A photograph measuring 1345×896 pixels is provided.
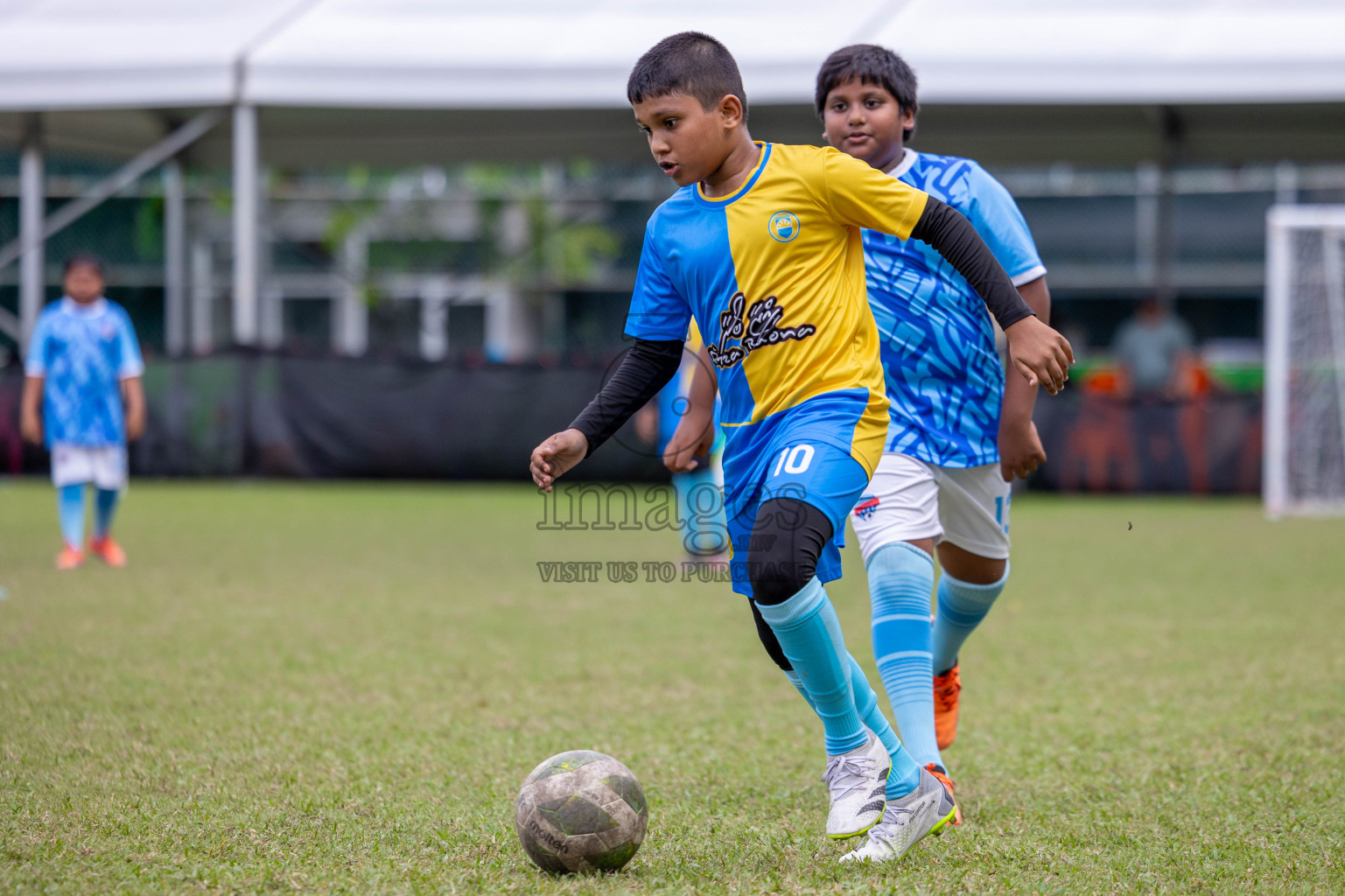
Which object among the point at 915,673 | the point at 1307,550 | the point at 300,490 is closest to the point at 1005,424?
the point at 915,673

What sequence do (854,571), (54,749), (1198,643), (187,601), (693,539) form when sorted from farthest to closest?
(693,539) < (854,571) < (187,601) < (1198,643) < (54,749)

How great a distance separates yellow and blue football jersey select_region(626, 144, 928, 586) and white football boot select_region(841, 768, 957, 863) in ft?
1.85

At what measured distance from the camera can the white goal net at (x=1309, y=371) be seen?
12742 mm

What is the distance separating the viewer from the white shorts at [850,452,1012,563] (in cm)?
370

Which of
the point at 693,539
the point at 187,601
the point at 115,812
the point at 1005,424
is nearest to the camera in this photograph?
the point at 115,812

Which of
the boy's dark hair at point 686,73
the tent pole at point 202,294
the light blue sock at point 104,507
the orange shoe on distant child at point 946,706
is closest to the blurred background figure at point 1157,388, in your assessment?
the light blue sock at point 104,507

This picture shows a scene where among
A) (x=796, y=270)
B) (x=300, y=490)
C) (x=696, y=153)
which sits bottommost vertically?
(x=300, y=490)

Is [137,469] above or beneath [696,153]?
beneath

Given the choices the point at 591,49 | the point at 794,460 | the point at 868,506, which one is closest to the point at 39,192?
the point at 591,49

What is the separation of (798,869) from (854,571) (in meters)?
6.12

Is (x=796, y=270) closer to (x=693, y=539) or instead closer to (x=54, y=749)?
(x=54, y=749)

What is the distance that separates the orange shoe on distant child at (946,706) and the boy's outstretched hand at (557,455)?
4.75 ft

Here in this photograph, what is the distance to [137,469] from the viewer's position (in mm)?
15266

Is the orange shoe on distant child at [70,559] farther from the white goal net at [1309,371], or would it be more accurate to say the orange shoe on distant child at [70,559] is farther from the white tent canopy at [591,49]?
Answer: the white goal net at [1309,371]
